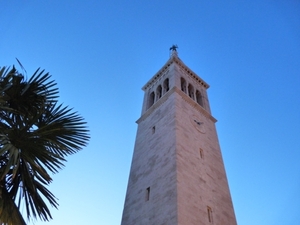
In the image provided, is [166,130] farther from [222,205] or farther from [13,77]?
[13,77]

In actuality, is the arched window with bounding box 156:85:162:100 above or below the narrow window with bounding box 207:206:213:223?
above

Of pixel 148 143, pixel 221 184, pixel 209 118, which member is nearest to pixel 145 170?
pixel 148 143

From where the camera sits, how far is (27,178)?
18.6ft

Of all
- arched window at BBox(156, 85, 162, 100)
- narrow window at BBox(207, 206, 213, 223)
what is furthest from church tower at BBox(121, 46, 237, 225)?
arched window at BBox(156, 85, 162, 100)

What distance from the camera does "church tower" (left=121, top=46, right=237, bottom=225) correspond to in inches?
488

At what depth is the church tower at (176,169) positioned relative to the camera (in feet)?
40.7

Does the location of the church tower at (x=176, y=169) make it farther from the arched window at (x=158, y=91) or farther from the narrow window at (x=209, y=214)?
the arched window at (x=158, y=91)

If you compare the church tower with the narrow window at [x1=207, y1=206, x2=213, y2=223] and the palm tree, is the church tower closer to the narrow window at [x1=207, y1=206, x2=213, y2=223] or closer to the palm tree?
the narrow window at [x1=207, y1=206, x2=213, y2=223]

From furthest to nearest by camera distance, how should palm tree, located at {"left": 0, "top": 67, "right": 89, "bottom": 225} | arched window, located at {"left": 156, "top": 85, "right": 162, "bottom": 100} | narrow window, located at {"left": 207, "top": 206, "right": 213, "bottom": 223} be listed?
arched window, located at {"left": 156, "top": 85, "right": 162, "bottom": 100}, narrow window, located at {"left": 207, "top": 206, "right": 213, "bottom": 223}, palm tree, located at {"left": 0, "top": 67, "right": 89, "bottom": 225}

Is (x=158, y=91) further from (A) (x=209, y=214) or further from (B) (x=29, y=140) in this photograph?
(B) (x=29, y=140)

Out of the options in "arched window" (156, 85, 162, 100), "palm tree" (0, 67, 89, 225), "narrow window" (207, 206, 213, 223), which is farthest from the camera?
"arched window" (156, 85, 162, 100)

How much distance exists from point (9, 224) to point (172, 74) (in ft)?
59.0

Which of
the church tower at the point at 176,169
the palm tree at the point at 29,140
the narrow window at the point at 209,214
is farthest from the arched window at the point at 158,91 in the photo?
the palm tree at the point at 29,140

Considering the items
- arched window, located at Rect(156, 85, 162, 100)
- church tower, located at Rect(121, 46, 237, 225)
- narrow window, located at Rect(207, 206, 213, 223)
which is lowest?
narrow window, located at Rect(207, 206, 213, 223)
